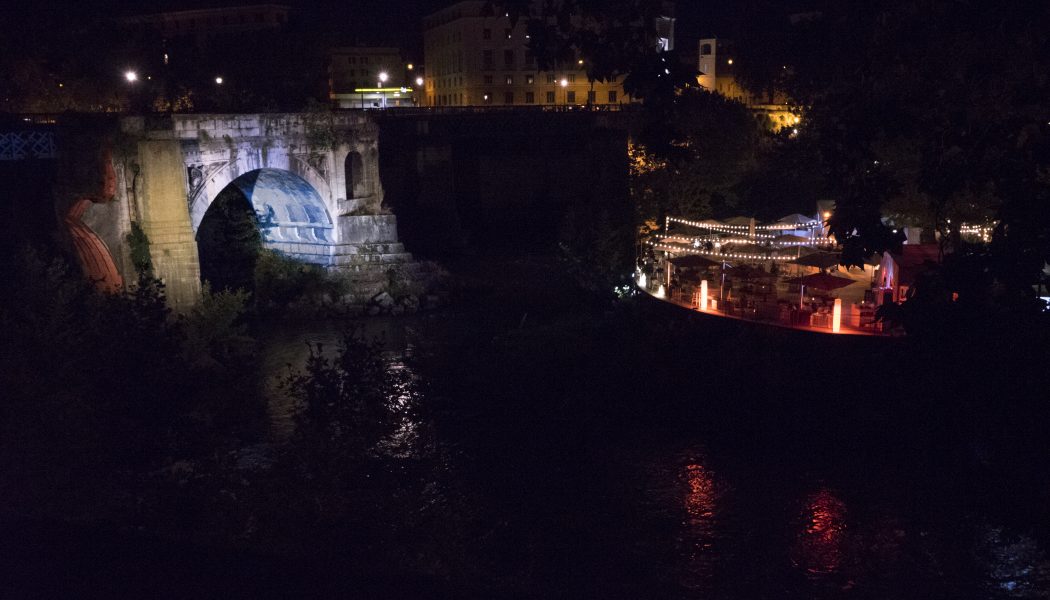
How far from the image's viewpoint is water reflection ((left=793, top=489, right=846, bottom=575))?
46.8 ft

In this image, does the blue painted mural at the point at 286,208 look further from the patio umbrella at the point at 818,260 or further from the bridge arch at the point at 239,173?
the patio umbrella at the point at 818,260

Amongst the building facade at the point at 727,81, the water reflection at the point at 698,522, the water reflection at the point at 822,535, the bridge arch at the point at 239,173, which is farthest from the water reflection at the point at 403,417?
the building facade at the point at 727,81

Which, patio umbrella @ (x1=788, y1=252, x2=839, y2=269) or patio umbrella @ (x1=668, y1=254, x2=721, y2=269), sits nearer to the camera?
patio umbrella @ (x1=788, y1=252, x2=839, y2=269)

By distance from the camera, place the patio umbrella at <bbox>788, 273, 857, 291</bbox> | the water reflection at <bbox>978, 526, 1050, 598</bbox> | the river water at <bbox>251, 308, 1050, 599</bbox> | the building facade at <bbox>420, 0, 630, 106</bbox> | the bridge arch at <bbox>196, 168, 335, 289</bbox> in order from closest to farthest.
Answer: the water reflection at <bbox>978, 526, 1050, 598</bbox>, the river water at <bbox>251, 308, 1050, 599</bbox>, the patio umbrella at <bbox>788, 273, 857, 291</bbox>, the bridge arch at <bbox>196, 168, 335, 289</bbox>, the building facade at <bbox>420, 0, 630, 106</bbox>

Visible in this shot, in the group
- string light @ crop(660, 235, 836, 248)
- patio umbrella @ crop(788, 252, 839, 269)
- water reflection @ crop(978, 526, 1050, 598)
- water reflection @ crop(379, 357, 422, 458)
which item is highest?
string light @ crop(660, 235, 836, 248)

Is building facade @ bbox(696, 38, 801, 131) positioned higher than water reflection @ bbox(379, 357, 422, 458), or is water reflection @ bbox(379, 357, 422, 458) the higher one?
building facade @ bbox(696, 38, 801, 131)

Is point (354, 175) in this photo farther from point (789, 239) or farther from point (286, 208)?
point (789, 239)

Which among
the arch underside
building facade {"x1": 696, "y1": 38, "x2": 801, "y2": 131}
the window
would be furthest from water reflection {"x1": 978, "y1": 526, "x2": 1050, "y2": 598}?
building facade {"x1": 696, "y1": 38, "x2": 801, "y2": 131}

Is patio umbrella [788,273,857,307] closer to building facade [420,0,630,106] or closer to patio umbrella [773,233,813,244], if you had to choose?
patio umbrella [773,233,813,244]

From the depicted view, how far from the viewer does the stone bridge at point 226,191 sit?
26.5 m

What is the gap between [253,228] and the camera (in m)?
36.0

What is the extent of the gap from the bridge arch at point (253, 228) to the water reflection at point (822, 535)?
23069mm

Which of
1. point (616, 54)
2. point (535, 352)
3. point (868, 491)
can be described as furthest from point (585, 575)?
point (535, 352)

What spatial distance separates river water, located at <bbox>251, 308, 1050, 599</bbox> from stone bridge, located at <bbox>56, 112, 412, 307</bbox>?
30.1ft
